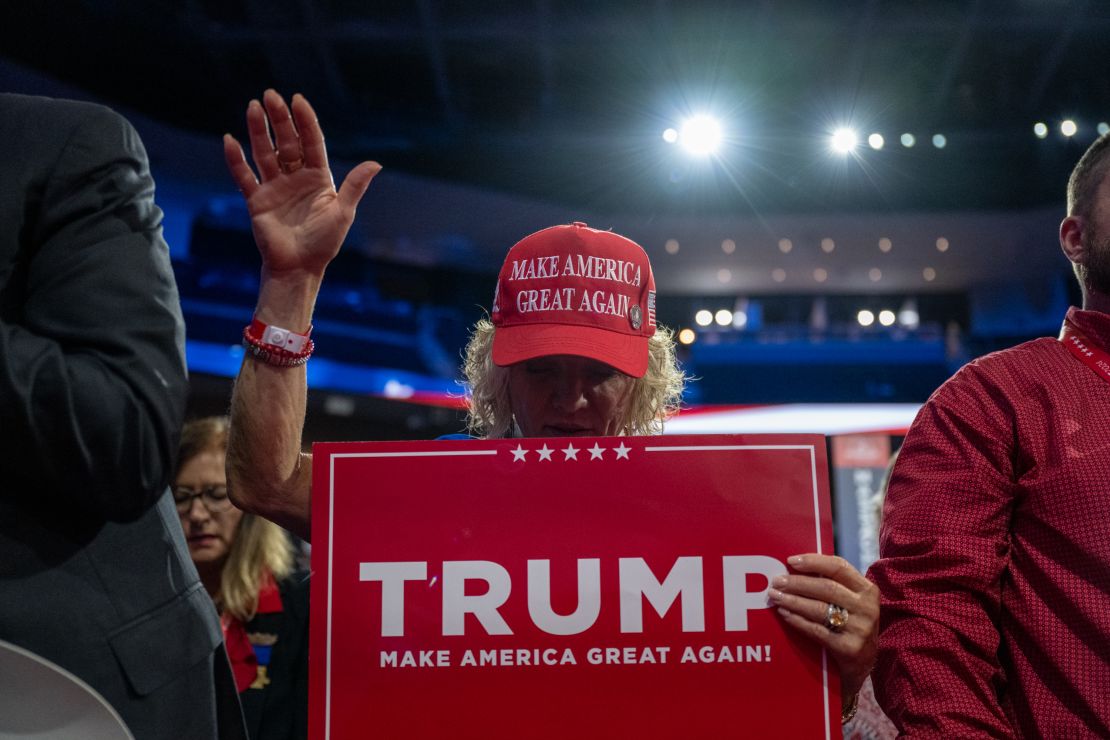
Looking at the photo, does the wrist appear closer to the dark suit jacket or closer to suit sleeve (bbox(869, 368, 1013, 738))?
the dark suit jacket

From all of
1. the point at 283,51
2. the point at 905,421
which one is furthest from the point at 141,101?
the point at 905,421

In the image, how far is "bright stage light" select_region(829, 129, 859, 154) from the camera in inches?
323

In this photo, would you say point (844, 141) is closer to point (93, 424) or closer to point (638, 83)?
point (638, 83)

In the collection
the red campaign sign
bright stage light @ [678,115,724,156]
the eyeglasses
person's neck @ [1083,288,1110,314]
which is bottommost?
the red campaign sign

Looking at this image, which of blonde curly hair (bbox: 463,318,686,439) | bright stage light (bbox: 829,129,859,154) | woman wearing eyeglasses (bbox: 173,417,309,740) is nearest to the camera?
blonde curly hair (bbox: 463,318,686,439)

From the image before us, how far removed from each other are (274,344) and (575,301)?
507mm

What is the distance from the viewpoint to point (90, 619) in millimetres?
891

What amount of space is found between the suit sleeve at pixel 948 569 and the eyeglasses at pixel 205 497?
210 centimetres

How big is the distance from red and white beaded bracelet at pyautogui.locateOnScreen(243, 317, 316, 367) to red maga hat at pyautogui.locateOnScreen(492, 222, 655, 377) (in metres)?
0.39

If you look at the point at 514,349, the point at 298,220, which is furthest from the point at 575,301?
the point at 298,220

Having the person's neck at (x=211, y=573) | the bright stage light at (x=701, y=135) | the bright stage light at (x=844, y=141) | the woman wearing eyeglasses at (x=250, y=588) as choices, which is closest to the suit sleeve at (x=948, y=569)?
the woman wearing eyeglasses at (x=250, y=588)

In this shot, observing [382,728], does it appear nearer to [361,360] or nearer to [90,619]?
[90,619]

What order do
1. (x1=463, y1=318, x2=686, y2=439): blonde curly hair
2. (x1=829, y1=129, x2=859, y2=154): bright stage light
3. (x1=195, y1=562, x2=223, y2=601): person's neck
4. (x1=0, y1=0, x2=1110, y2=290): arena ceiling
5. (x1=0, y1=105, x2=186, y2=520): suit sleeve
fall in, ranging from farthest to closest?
(x1=829, y1=129, x2=859, y2=154): bright stage light < (x1=0, y1=0, x2=1110, y2=290): arena ceiling < (x1=195, y1=562, x2=223, y2=601): person's neck < (x1=463, y1=318, x2=686, y2=439): blonde curly hair < (x1=0, y1=105, x2=186, y2=520): suit sleeve

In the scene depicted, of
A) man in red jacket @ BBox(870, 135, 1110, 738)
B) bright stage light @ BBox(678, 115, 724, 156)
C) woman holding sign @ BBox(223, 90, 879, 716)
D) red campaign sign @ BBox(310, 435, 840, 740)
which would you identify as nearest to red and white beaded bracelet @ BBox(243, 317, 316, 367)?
woman holding sign @ BBox(223, 90, 879, 716)
